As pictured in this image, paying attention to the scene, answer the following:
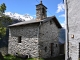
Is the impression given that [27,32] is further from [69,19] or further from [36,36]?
[69,19]

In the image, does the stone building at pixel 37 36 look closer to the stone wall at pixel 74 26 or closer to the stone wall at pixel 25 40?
the stone wall at pixel 25 40

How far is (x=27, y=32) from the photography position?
14812 millimetres

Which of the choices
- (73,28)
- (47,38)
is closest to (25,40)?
(47,38)

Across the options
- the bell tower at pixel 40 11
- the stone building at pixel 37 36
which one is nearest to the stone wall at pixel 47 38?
the stone building at pixel 37 36

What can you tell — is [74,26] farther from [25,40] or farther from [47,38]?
[25,40]

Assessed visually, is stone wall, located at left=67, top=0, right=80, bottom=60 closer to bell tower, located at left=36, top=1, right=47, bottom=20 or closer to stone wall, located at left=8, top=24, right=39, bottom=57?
stone wall, located at left=8, top=24, right=39, bottom=57

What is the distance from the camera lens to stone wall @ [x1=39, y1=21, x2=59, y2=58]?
14137mm

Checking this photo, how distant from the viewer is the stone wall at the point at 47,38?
1414cm

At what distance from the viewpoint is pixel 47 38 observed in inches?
600

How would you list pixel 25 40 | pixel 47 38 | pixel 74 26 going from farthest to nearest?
1. pixel 47 38
2. pixel 25 40
3. pixel 74 26

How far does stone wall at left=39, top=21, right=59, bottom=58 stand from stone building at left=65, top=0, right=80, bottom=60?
7.59 m

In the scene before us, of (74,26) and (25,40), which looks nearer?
(74,26)

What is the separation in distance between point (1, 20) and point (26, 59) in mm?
5205

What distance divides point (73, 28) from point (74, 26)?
0.12m
